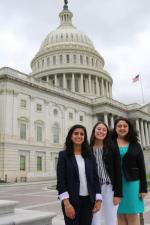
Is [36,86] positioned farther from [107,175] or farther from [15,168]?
[107,175]

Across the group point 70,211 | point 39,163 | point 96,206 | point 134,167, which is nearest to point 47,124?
point 39,163

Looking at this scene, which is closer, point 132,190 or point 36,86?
point 132,190

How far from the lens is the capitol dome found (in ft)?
243

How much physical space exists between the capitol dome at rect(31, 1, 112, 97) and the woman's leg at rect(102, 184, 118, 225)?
216 feet

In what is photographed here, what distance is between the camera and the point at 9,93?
4300 cm

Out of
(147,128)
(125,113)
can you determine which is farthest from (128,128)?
(147,128)

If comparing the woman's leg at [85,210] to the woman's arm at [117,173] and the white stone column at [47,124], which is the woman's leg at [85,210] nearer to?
the woman's arm at [117,173]

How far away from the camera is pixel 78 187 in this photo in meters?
4.74

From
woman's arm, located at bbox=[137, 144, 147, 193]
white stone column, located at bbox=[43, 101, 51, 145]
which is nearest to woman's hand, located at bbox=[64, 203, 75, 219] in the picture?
woman's arm, located at bbox=[137, 144, 147, 193]

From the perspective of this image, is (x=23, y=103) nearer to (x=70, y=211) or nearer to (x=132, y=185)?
(x=132, y=185)

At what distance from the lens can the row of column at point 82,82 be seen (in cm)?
7256

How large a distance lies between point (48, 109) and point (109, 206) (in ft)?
149

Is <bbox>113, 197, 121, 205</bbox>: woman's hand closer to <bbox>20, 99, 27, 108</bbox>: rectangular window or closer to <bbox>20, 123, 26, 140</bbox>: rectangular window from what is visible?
<bbox>20, 123, 26, 140</bbox>: rectangular window

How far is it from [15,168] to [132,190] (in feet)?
125
